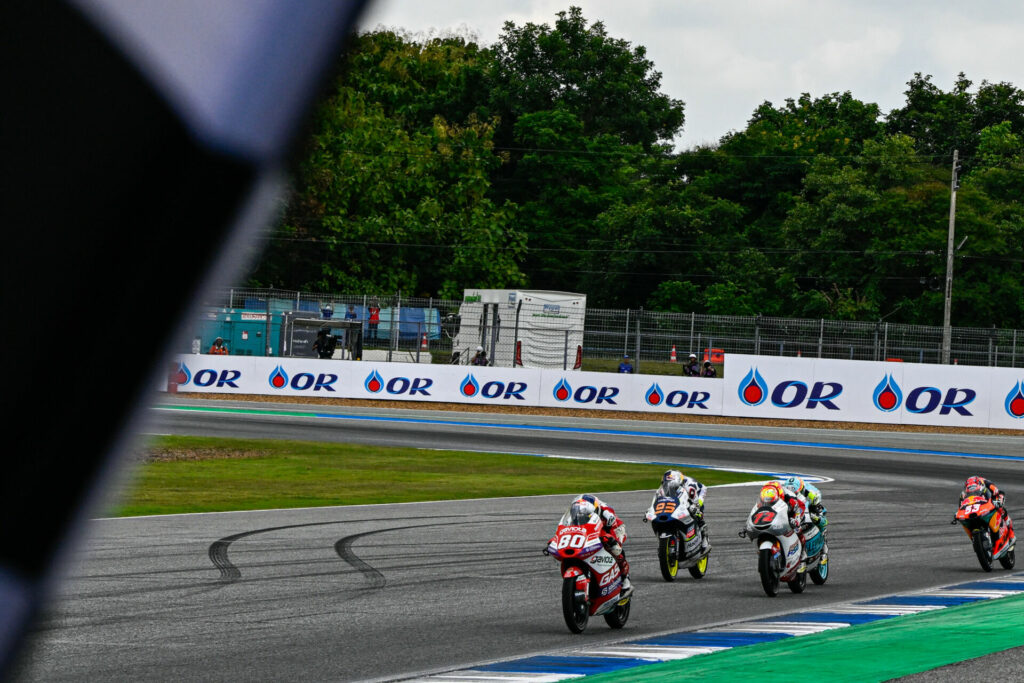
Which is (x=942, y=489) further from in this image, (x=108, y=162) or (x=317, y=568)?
(x=108, y=162)

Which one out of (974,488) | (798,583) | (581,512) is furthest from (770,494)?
(974,488)

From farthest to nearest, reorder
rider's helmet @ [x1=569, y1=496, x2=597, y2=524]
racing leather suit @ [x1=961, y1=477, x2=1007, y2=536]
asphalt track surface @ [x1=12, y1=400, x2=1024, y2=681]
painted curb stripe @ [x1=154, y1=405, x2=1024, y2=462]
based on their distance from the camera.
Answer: painted curb stripe @ [x1=154, y1=405, x2=1024, y2=462], racing leather suit @ [x1=961, y1=477, x2=1007, y2=536], rider's helmet @ [x1=569, y1=496, x2=597, y2=524], asphalt track surface @ [x1=12, y1=400, x2=1024, y2=681]

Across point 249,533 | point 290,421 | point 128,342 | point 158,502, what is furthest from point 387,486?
point 128,342

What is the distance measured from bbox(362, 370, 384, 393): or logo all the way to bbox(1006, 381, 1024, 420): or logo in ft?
60.0

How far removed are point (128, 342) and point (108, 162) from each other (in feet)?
0.36

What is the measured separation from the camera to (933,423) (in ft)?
116

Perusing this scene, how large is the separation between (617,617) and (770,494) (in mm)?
2422

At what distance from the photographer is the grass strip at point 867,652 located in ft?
23.8

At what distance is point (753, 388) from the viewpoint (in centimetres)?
3616

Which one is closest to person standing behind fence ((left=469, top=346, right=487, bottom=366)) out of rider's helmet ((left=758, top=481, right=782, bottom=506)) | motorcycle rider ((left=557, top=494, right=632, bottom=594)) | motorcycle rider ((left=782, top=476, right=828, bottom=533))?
motorcycle rider ((left=782, top=476, right=828, bottom=533))

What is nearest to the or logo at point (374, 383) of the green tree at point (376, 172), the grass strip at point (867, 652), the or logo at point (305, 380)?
the or logo at point (305, 380)

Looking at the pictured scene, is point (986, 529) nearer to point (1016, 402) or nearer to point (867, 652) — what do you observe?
point (867, 652)

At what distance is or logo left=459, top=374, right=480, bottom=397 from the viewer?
124 ft

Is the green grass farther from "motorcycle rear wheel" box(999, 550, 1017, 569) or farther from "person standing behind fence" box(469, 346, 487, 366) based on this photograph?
"person standing behind fence" box(469, 346, 487, 366)
